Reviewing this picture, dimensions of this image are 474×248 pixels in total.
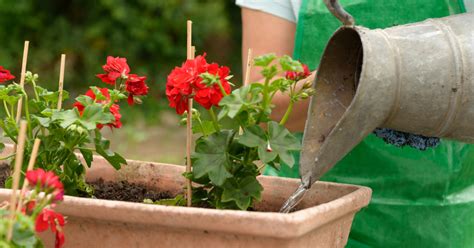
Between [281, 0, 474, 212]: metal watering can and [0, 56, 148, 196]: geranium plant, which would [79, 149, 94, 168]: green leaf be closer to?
[0, 56, 148, 196]: geranium plant

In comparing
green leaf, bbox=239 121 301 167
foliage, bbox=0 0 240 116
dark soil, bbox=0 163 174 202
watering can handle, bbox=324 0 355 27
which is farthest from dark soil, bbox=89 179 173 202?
foliage, bbox=0 0 240 116

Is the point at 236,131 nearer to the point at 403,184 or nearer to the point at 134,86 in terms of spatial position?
the point at 134,86

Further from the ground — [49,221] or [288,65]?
[288,65]

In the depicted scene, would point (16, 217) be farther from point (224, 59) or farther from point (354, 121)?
point (224, 59)

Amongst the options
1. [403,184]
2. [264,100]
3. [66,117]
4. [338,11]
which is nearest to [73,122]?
[66,117]

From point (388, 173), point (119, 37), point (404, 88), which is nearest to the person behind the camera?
point (404, 88)

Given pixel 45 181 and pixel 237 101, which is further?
pixel 237 101

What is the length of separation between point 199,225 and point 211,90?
206 millimetres

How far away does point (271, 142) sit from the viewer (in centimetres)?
127

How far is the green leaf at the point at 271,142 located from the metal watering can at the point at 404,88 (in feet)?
0.11

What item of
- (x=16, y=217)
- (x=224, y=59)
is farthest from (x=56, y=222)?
(x=224, y=59)

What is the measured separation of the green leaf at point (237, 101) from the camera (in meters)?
1.25

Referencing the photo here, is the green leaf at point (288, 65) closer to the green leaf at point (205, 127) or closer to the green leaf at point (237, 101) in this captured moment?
the green leaf at point (237, 101)

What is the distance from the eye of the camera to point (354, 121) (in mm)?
1206
